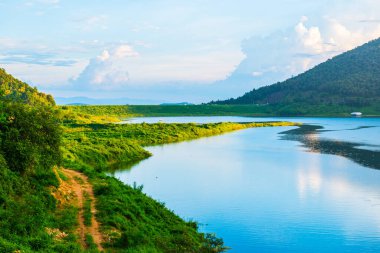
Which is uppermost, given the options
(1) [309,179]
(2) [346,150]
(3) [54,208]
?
(3) [54,208]

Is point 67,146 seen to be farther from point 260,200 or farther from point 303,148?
point 303,148

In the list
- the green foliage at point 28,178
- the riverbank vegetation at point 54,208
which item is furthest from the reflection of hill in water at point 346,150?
the green foliage at point 28,178

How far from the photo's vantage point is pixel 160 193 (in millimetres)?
42344

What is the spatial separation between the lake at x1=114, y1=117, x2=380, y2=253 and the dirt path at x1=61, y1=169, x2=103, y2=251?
7805 mm

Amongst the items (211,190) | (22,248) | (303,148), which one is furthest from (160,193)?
(303,148)

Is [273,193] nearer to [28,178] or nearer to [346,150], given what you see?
[28,178]

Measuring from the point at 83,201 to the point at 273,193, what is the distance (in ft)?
72.3

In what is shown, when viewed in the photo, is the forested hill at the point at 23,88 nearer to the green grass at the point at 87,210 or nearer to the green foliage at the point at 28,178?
the green foliage at the point at 28,178

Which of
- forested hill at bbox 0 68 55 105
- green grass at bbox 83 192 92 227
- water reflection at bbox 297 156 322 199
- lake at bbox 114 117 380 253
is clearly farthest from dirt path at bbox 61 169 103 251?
forested hill at bbox 0 68 55 105

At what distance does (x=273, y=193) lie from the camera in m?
43.8

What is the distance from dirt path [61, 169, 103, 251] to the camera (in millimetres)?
22203

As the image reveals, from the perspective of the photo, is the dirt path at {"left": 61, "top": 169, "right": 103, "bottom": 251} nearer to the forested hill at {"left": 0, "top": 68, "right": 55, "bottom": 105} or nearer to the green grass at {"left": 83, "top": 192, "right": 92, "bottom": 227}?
the green grass at {"left": 83, "top": 192, "right": 92, "bottom": 227}

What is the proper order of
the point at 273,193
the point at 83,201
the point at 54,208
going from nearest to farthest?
1. the point at 54,208
2. the point at 83,201
3. the point at 273,193

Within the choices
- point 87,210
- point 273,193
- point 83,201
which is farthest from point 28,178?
point 273,193
